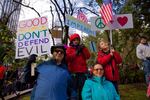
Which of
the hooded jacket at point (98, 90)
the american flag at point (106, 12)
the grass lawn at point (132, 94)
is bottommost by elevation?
the grass lawn at point (132, 94)

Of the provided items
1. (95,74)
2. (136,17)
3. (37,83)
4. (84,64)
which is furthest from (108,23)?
(136,17)

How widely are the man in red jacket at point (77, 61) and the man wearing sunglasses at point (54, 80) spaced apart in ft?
5.70

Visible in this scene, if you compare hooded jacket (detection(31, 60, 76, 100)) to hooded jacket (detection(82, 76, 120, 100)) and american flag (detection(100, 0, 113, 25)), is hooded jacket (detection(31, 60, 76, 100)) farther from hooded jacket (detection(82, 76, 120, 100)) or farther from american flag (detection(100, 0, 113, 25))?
american flag (detection(100, 0, 113, 25))

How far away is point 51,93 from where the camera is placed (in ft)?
20.0

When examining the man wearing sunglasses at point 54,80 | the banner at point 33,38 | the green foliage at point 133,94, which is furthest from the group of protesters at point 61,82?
the green foliage at point 133,94

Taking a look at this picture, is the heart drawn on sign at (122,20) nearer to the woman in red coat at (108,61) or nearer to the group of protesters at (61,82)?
the woman in red coat at (108,61)

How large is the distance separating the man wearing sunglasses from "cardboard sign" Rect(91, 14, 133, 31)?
4272 millimetres

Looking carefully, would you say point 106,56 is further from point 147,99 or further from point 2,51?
point 2,51

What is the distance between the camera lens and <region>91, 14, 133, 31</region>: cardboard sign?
1047cm

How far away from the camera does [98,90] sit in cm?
666

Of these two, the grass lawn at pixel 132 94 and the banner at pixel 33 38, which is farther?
the grass lawn at pixel 132 94

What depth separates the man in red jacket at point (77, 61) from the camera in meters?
8.23

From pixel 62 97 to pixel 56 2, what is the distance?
25575mm

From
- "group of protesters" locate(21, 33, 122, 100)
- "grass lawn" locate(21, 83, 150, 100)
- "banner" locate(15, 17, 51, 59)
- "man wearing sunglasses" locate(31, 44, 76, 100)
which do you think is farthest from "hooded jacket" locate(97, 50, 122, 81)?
"grass lawn" locate(21, 83, 150, 100)
